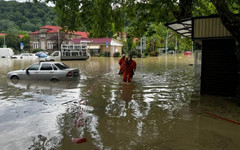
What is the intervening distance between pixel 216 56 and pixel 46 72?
9.28 meters

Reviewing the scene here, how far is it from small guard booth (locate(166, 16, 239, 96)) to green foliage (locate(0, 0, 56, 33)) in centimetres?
11068

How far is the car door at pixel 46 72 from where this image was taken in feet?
43.8

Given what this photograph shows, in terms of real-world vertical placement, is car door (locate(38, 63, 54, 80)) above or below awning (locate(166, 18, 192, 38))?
below

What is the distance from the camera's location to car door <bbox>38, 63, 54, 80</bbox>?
526 inches

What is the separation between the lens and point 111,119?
21.2 feet

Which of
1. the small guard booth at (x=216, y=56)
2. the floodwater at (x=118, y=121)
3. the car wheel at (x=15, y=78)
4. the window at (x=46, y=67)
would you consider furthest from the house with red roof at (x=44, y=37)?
the small guard booth at (x=216, y=56)

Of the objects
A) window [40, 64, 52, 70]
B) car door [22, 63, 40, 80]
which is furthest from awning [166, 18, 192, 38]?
car door [22, 63, 40, 80]

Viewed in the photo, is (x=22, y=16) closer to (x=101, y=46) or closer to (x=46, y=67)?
(x=101, y=46)

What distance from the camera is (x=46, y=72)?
44.0 ft

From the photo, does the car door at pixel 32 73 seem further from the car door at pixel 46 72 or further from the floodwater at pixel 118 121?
the floodwater at pixel 118 121

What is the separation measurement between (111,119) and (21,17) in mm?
125099

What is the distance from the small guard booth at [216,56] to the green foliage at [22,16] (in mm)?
110683

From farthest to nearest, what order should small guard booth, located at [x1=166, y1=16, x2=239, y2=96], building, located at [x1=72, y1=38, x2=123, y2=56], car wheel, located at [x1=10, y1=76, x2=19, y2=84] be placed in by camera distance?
building, located at [x1=72, y1=38, x2=123, y2=56], car wheel, located at [x1=10, y1=76, x2=19, y2=84], small guard booth, located at [x1=166, y1=16, x2=239, y2=96]

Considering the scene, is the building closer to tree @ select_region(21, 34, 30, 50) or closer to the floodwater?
tree @ select_region(21, 34, 30, 50)
